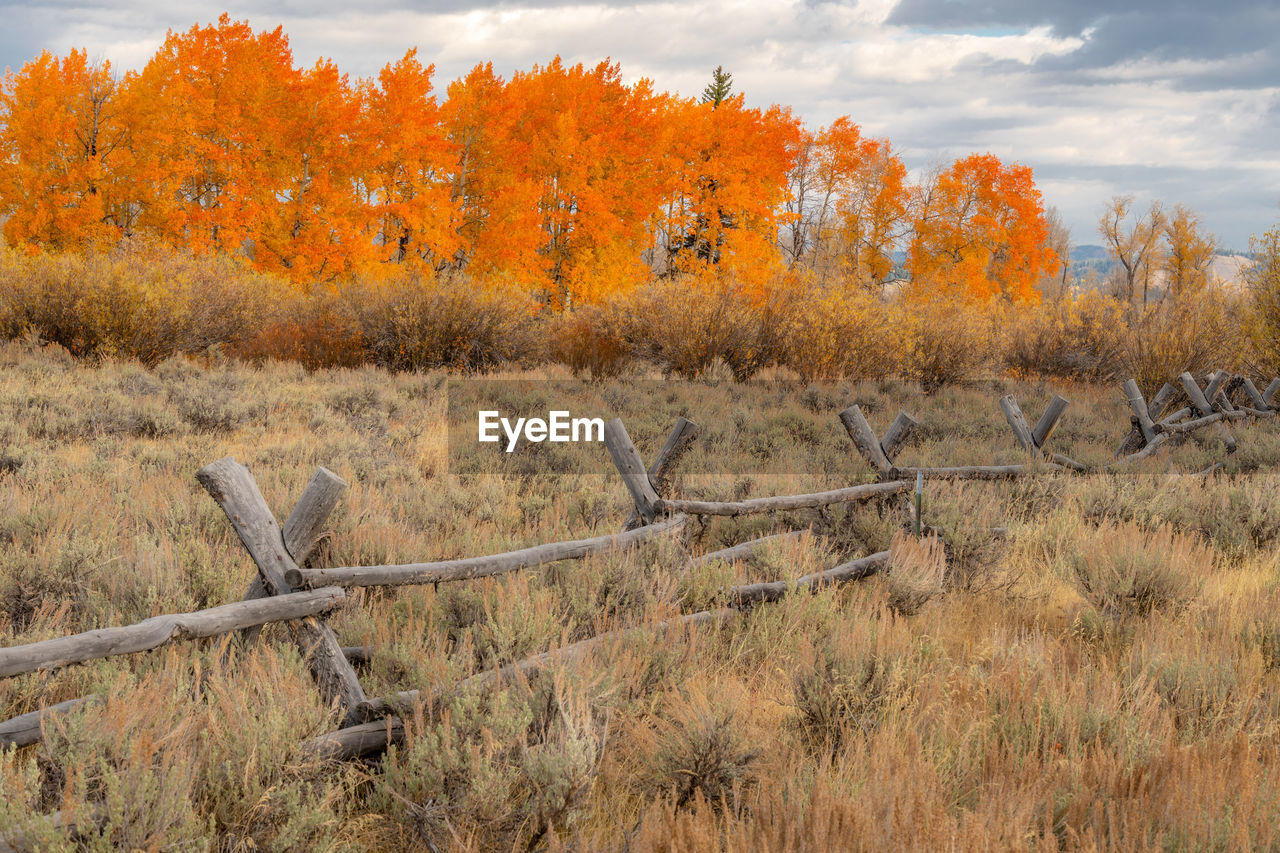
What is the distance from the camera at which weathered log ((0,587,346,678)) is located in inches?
98.0

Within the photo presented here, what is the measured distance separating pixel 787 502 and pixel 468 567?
8.13ft

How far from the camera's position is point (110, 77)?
23297 mm

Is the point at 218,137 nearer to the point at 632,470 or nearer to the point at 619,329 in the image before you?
the point at 619,329

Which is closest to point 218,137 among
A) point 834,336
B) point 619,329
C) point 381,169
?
point 381,169

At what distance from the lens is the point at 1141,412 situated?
30.8ft

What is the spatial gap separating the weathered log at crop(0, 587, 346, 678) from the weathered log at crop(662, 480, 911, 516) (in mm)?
2367

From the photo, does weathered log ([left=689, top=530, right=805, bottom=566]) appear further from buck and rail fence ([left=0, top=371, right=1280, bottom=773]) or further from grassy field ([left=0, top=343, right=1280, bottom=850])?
grassy field ([left=0, top=343, right=1280, bottom=850])

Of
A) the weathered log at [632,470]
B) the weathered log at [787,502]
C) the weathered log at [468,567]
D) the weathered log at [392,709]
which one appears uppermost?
the weathered log at [632,470]

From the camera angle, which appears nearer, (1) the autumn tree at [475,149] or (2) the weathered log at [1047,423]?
(2) the weathered log at [1047,423]

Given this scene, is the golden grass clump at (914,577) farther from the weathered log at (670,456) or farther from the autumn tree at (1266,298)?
the autumn tree at (1266,298)

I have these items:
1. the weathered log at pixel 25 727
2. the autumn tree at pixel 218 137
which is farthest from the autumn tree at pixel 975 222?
the weathered log at pixel 25 727

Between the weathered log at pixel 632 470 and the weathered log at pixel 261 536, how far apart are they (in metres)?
2.13

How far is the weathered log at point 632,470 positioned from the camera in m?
4.89

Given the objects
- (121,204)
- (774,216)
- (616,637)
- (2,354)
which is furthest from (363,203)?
(616,637)
